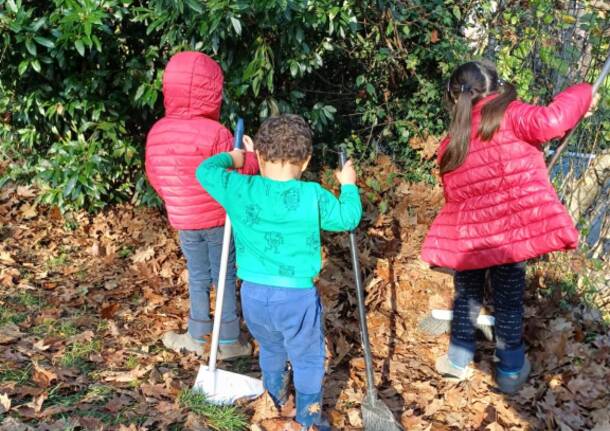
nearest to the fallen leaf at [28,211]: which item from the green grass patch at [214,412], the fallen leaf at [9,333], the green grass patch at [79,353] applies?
the fallen leaf at [9,333]

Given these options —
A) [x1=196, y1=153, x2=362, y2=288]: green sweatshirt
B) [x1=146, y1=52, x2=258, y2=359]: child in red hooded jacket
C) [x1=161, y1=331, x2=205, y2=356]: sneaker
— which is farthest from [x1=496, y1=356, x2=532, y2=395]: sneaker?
[x1=161, y1=331, x2=205, y2=356]: sneaker

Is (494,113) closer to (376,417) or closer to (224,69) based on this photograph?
(376,417)

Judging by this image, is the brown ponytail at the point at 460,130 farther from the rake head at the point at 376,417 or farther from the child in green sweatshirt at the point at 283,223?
the rake head at the point at 376,417

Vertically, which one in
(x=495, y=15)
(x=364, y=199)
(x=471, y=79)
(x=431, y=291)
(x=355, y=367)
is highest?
(x=495, y=15)

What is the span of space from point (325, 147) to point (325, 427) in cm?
323

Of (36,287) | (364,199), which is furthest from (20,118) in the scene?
(364,199)

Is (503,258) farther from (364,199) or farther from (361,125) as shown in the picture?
(361,125)

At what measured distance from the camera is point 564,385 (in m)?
3.63

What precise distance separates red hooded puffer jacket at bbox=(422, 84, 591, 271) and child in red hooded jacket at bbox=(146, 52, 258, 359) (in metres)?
1.29

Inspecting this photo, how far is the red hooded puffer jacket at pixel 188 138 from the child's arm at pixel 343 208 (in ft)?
2.43

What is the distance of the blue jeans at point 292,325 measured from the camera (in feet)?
8.82

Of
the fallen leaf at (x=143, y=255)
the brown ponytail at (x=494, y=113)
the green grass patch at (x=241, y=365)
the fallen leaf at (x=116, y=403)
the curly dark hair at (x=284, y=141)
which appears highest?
the brown ponytail at (x=494, y=113)

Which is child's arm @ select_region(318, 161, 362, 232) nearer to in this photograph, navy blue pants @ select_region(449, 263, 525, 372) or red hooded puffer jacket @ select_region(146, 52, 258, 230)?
red hooded puffer jacket @ select_region(146, 52, 258, 230)

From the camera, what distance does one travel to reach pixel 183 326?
4199 mm
